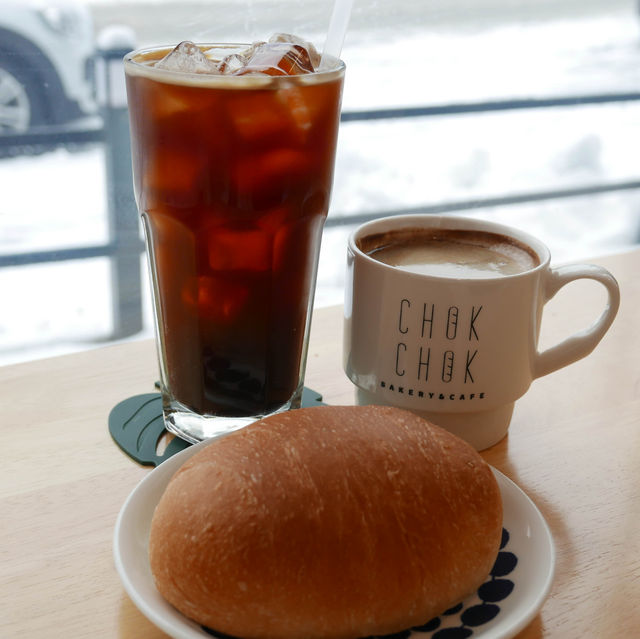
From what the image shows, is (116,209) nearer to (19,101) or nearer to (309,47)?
(19,101)

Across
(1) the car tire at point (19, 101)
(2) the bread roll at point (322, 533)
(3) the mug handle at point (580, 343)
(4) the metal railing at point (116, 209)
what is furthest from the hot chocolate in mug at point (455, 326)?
(1) the car tire at point (19, 101)

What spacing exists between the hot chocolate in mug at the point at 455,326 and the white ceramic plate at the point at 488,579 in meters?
0.09

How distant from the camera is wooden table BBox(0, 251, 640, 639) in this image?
0.50 m

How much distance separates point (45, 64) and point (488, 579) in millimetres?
1613

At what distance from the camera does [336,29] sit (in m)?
0.64

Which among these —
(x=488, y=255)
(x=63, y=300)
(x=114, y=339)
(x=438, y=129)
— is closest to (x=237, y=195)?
(x=488, y=255)

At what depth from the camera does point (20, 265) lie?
1.87m

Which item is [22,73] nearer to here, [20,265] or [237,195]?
[20,265]

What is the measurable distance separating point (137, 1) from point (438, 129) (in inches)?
39.9

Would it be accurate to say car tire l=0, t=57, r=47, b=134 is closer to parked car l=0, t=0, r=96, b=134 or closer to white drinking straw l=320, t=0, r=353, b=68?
parked car l=0, t=0, r=96, b=134

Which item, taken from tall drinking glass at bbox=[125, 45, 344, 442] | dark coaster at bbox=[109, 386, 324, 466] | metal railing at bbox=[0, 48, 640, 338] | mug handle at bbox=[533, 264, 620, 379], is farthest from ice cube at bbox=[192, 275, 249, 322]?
metal railing at bbox=[0, 48, 640, 338]

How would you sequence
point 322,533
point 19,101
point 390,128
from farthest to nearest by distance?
point 390,128
point 19,101
point 322,533

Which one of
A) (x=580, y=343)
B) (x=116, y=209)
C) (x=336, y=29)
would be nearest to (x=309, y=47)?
(x=336, y=29)

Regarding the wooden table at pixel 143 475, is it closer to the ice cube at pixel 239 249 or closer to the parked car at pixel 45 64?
the ice cube at pixel 239 249
